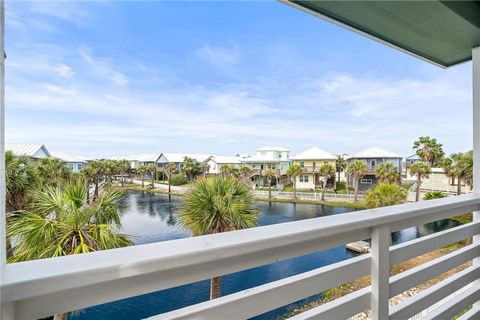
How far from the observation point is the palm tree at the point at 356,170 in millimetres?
4527

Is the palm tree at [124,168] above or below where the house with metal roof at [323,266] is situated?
above

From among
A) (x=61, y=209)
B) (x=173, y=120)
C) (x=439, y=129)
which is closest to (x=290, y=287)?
(x=439, y=129)

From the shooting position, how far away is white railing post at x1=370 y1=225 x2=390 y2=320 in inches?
37.2

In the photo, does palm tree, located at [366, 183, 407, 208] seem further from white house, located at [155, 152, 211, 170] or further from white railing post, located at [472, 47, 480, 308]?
white railing post, located at [472, 47, 480, 308]

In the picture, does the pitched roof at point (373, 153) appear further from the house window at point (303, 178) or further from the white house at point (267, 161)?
the house window at point (303, 178)

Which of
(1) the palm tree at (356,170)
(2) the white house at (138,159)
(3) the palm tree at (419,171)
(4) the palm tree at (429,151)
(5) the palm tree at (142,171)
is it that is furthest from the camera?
(1) the palm tree at (356,170)

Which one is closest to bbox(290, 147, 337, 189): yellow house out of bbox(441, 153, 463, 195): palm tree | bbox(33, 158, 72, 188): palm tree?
bbox(441, 153, 463, 195): palm tree

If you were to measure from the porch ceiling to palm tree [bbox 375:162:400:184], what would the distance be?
9.58 ft

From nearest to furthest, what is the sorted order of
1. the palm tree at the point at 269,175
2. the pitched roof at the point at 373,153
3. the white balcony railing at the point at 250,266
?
the white balcony railing at the point at 250,266, the pitched roof at the point at 373,153, the palm tree at the point at 269,175

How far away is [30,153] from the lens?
1578 mm

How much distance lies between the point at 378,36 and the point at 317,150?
4.10 metres

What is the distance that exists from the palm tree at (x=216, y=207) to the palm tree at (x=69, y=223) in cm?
176

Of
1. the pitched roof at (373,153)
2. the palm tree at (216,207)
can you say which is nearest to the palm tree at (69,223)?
the palm tree at (216,207)

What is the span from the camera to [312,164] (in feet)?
19.4
